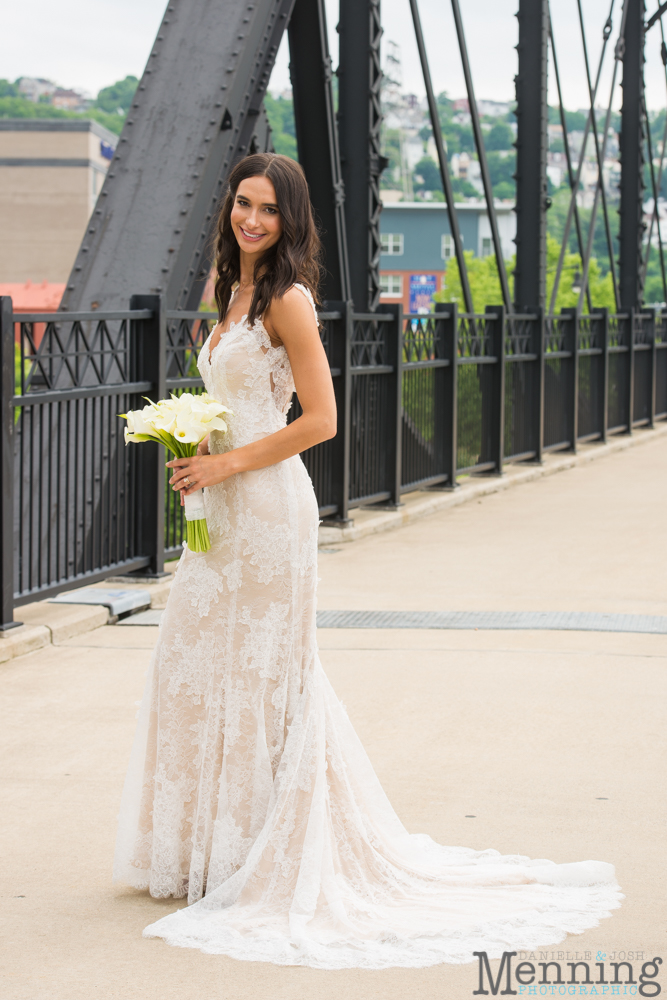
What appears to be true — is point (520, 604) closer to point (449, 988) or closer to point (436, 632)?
point (436, 632)

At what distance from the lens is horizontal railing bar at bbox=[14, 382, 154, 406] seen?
21.3 ft

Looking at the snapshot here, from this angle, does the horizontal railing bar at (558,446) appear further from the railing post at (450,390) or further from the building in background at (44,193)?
the building in background at (44,193)

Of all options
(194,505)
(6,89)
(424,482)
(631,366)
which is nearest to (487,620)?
(194,505)

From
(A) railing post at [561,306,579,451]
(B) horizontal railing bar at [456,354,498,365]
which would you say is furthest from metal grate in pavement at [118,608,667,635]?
(A) railing post at [561,306,579,451]

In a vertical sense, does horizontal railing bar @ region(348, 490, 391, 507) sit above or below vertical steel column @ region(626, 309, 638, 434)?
below

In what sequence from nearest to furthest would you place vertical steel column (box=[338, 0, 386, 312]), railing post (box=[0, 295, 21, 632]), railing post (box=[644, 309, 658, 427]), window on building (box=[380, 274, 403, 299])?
railing post (box=[0, 295, 21, 632]) → vertical steel column (box=[338, 0, 386, 312]) → railing post (box=[644, 309, 658, 427]) → window on building (box=[380, 274, 403, 299])

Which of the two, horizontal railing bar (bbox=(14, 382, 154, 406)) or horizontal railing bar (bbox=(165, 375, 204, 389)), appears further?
horizontal railing bar (bbox=(165, 375, 204, 389))

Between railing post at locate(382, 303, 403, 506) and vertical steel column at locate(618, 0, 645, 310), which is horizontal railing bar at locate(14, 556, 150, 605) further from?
vertical steel column at locate(618, 0, 645, 310)

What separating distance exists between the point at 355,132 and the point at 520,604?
5223 mm

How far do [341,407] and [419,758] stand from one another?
17.7 feet

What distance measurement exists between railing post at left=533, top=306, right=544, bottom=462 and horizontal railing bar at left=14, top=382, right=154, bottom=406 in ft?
27.6

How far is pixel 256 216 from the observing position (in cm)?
356

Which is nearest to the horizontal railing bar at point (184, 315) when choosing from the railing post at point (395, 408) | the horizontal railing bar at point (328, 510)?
the horizontal railing bar at point (328, 510)

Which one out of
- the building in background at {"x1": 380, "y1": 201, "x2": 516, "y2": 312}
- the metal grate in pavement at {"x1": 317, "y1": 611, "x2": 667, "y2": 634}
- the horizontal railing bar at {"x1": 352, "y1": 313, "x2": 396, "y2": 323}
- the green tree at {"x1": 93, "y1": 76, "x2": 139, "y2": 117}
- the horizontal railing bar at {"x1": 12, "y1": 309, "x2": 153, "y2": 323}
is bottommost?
the metal grate in pavement at {"x1": 317, "y1": 611, "x2": 667, "y2": 634}
